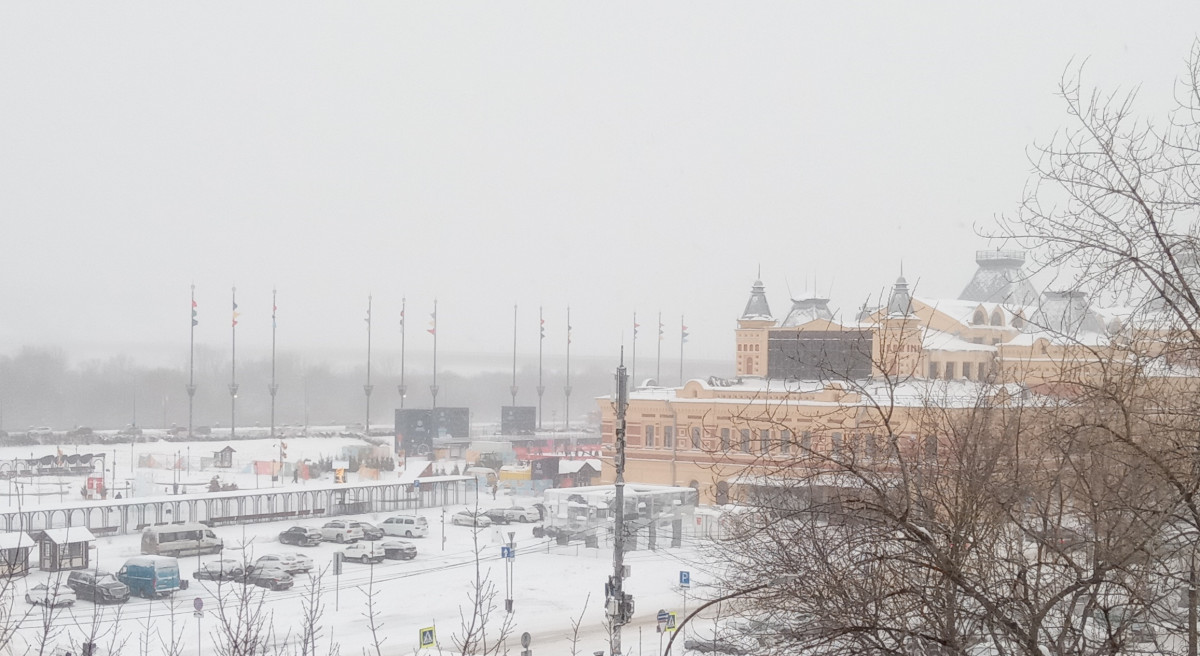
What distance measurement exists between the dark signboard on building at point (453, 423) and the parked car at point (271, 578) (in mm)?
41910

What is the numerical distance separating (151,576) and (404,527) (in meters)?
12.8

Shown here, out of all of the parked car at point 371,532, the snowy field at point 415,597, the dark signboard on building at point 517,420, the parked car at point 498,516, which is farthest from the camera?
the dark signboard on building at point 517,420

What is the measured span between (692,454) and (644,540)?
24.6ft

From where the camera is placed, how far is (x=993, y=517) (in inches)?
290

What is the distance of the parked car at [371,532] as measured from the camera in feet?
135

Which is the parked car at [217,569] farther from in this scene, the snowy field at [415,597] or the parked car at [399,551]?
the parked car at [399,551]

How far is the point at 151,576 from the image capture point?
31.2 m

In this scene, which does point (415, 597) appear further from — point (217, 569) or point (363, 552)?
point (363, 552)

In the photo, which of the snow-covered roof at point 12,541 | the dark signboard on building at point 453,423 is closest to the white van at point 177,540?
the snow-covered roof at point 12,541

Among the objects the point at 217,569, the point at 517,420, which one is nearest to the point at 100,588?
the point at 217,569

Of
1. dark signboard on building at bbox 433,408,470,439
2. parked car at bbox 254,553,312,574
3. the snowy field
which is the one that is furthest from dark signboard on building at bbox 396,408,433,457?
parked car at bbox 254,553,312,574

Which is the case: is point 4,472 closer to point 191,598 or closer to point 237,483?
point 237,483

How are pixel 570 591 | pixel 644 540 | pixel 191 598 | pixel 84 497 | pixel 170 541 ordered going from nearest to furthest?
pixel 191 598 → pixel 570 591 → pixel 170 541 → pixel 644 540 → pixel 84 497

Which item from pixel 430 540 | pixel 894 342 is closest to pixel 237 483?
pixel 430 540
